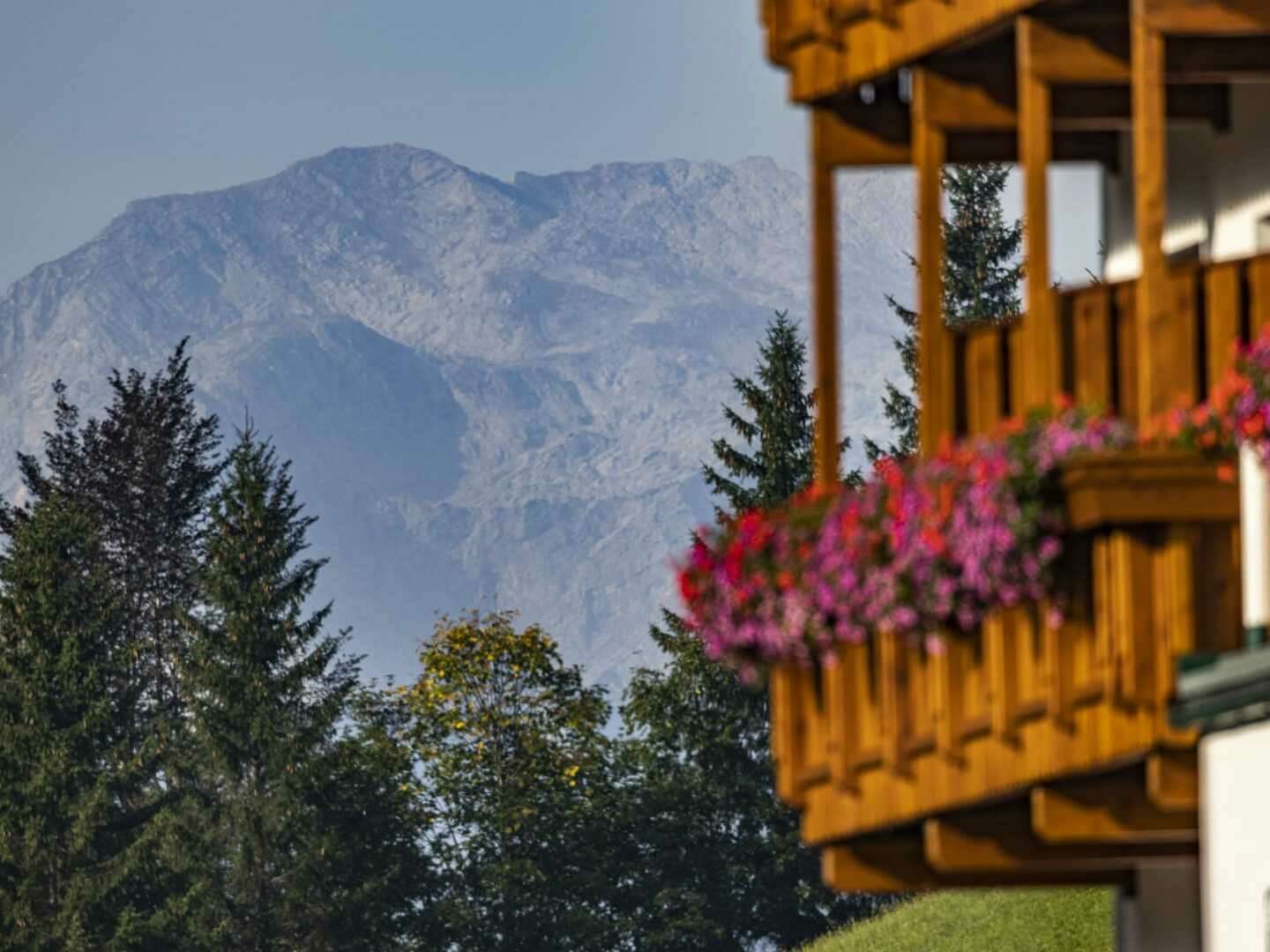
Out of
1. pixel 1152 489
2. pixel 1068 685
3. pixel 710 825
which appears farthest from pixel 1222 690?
pixel 710 825

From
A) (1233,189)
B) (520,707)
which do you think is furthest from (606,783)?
(1233,189)

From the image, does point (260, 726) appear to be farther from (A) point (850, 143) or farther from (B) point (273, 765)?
(A) point (850, 143)

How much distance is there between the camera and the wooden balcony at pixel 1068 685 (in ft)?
48.0

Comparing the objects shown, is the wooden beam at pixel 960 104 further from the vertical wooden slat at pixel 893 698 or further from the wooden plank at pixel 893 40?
the vertical wooden slat at pixel 893 698

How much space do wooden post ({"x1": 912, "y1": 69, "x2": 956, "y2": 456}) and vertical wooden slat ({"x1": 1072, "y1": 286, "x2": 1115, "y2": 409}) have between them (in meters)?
1.01

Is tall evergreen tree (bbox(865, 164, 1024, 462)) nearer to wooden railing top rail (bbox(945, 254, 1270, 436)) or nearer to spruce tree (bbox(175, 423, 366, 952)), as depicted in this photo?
spruce tree (bbox(175, 423, 366, 952))

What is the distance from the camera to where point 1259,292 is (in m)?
15.0

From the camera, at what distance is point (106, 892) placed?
246 ft

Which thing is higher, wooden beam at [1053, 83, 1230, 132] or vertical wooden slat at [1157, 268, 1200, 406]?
wooden beam at [1053, 83, 1230, 132]

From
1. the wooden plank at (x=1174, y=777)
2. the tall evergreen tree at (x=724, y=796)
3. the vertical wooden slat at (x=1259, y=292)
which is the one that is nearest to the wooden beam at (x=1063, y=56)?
the vertical wooden slat at (x=1259, y=292)

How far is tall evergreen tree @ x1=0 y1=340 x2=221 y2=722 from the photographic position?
317 feet

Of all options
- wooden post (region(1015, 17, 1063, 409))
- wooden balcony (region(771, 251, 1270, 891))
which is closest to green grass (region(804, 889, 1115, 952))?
wooden balcony (region(771, 251, 1270, 891))

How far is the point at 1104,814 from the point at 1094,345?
2.17 m

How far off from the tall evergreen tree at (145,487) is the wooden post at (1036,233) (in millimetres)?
79408
